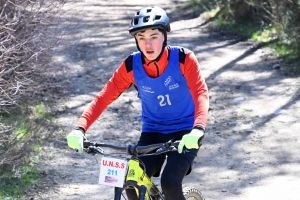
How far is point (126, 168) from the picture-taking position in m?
3.58

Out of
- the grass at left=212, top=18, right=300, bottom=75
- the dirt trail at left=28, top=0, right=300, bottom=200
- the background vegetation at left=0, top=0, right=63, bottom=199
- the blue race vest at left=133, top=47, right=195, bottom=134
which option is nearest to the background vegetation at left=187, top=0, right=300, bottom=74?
the grass at left=212, top=18, right=300, bottom=75

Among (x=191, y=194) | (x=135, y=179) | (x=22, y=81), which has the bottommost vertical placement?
(x=191, y=194)

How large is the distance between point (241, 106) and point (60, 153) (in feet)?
9.84

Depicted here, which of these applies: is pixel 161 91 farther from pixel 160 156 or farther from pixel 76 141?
pixel 76 141

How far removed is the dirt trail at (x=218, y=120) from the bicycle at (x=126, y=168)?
8.17 ft

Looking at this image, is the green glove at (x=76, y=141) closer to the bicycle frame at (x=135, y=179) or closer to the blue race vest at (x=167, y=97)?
the bicycle frame at (x=135, y=179)

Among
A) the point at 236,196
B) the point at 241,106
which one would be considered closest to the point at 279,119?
the point at 241,106

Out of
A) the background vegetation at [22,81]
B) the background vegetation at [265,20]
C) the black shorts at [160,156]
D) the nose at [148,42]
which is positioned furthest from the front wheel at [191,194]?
the background vegetation at [265,20]

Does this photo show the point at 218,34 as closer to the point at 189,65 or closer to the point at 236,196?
the point at 236,196

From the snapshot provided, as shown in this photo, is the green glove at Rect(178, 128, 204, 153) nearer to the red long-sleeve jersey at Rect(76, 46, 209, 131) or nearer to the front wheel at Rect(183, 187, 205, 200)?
the red long-sleeve jersey at Rect(76, 46, 209, 131)

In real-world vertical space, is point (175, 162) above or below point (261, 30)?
above

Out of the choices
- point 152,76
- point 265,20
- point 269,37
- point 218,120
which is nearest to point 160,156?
point 152,76

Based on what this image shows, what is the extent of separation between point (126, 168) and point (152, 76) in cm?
101

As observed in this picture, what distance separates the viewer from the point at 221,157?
23.8 feet
